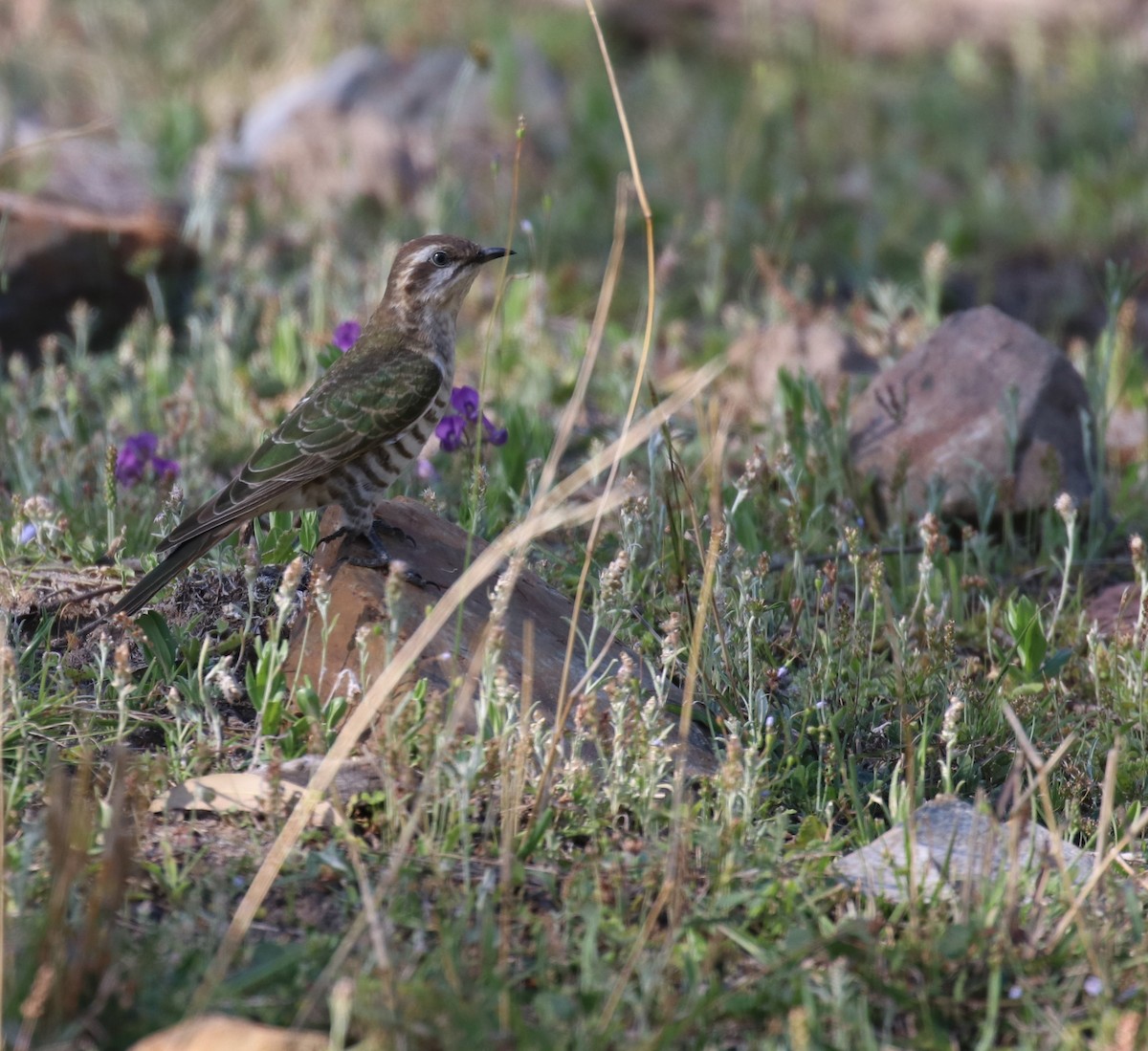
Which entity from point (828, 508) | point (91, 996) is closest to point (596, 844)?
point (91, 996)

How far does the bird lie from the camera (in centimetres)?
483

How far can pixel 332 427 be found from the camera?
5.16 meters

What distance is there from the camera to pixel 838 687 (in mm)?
4828

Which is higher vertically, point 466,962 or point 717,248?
point 717,248

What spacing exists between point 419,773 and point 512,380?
3946mm

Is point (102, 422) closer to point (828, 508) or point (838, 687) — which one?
point (828, 508)

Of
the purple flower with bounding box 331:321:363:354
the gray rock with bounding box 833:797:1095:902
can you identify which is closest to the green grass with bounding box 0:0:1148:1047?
the gray rock with bounding box 833:797:1095:902

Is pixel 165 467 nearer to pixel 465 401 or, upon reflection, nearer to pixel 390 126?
pixel 465 401

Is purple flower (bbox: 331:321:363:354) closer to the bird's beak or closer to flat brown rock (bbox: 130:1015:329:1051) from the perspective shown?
the bird's beak

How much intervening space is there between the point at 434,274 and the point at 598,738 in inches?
94.7

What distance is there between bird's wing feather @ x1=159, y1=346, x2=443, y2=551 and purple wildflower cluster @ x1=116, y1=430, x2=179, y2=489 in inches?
35.5

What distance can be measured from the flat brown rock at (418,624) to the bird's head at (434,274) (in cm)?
99

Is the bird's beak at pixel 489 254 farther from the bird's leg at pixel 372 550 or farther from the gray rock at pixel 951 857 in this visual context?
the gray rock at pixel 951 857

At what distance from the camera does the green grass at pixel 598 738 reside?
329 cm
